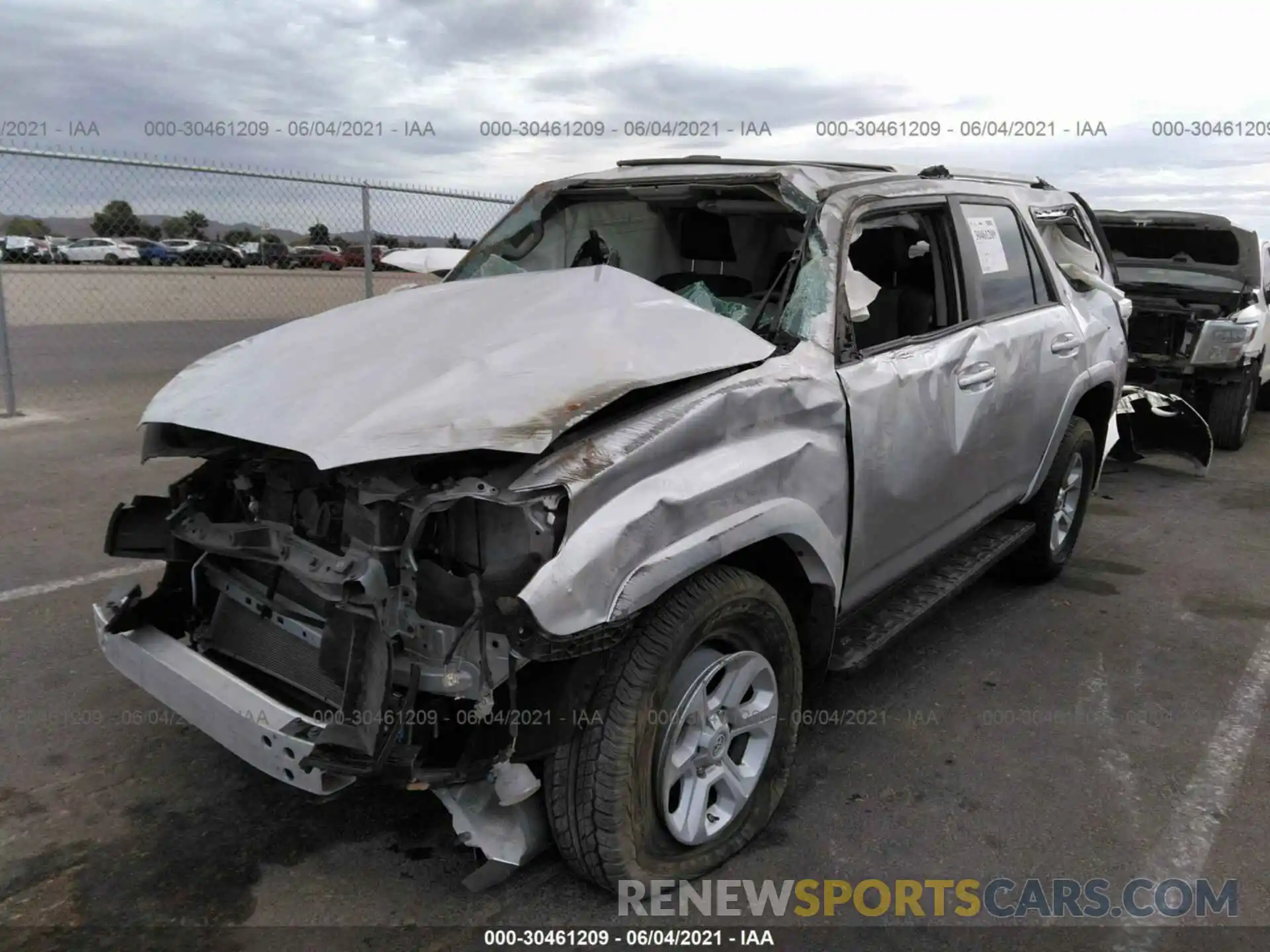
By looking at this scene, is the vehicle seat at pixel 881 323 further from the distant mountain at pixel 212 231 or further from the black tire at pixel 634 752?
the distant mountain at pixel 212 231

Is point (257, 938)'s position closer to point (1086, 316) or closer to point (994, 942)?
point (994, 942)

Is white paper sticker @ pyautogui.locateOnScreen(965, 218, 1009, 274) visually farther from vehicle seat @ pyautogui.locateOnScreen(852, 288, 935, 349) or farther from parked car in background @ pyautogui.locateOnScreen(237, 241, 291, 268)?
parked car in background @ pyautogui.locateOnScreen(237, 241, 291, 268)

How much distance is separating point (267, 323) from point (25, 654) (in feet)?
26.7

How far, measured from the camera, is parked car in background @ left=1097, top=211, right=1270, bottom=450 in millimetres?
8250

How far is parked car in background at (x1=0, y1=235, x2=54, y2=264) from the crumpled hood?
669 centimetres

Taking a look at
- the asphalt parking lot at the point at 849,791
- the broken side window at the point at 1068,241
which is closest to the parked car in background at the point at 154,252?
the asphalt parking lot at the point at 849,791

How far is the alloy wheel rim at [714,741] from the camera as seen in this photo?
252 cm

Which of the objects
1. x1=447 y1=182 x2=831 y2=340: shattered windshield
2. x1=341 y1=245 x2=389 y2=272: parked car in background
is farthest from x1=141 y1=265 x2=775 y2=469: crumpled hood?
x1=341 y1=245 x2=389 y2=272: parked car in background

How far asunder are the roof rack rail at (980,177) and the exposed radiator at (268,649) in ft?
10.0

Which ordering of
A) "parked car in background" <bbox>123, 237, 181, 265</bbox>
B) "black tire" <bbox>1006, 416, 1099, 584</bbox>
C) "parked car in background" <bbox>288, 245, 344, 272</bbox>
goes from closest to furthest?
"black tire" <bbox>1006, 416, 1099, 584</bbox> → "parked car in background" <bbox>123, 237, 181, 265</bbox> → "parked car in background" <bbox>288, 245, 344, 272</bbox>

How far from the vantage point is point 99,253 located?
9836 mm

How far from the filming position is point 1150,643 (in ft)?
14.5

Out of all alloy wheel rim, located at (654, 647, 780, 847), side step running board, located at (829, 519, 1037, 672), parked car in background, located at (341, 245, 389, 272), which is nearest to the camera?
alloy wheel rim, located at (654, 647, 780, 847)

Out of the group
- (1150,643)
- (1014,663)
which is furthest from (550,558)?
(1150,643)
